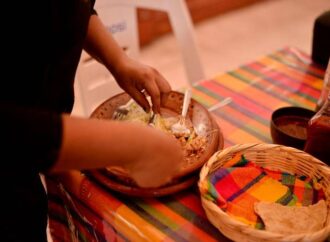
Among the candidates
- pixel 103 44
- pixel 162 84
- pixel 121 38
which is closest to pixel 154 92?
pixel 162 84

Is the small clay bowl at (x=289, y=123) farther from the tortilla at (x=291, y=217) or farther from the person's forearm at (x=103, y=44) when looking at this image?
the person's forearm at (x=103, y=44)

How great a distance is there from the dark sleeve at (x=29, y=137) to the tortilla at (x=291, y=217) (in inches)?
14.9

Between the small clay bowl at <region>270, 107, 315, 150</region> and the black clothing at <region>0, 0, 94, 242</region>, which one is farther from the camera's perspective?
the small clay bowl at <region>270, 107, 315, 150</region>

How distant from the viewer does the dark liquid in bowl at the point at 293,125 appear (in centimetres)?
90

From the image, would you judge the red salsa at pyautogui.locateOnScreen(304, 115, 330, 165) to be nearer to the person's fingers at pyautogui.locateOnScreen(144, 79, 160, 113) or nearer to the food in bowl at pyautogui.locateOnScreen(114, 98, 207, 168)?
the food in bowl at pyautogui.locateOnScreen(114, 98, 207, 168)

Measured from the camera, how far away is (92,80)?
1.39m

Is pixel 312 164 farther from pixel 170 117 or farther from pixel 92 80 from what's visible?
pixel 92 80

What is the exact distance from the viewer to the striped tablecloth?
70cm

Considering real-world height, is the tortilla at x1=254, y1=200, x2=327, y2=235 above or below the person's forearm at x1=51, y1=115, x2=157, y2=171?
below

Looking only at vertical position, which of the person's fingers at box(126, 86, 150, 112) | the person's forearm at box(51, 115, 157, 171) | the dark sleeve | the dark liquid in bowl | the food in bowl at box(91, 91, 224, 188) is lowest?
the dark liquid in bowl

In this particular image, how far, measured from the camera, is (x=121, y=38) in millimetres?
1428

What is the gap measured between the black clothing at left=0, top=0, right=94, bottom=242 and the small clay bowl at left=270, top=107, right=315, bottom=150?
17.5 inches

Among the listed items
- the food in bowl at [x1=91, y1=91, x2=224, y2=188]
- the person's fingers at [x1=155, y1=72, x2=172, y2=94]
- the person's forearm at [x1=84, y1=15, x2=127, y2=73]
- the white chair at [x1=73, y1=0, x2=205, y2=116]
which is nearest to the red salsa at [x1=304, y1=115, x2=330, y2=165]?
the food in bowl at [x1=91, y1=91, x2=224, y2=188]

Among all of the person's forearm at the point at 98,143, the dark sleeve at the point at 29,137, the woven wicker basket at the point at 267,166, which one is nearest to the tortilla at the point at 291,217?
the woven wicker basket at the point at 267,166
